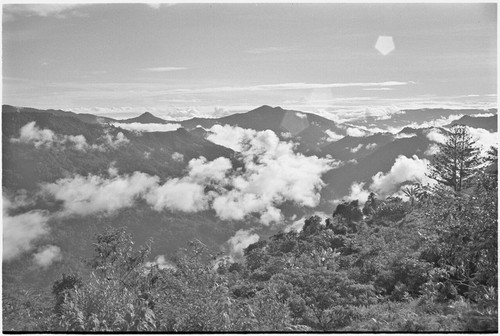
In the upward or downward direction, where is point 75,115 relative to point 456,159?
upward

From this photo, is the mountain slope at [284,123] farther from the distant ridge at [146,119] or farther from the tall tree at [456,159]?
the tall tree at [456,159]

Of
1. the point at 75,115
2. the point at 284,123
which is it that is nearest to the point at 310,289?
the point at 284,123

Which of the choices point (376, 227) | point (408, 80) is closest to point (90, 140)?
point (408, 80)

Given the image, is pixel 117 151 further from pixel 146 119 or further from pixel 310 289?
pixel 310 289

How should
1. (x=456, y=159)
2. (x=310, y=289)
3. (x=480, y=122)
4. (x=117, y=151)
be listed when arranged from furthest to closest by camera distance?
(x=456, y=159), (x=117, y=151), (x=480, y=122), (x=310, y=289)

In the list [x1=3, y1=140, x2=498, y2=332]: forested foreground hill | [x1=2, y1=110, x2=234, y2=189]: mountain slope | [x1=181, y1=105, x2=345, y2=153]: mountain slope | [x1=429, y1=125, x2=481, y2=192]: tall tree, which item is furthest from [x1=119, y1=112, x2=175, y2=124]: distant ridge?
[x1=429, y1=125, x2=481, y2=192]: tall tree

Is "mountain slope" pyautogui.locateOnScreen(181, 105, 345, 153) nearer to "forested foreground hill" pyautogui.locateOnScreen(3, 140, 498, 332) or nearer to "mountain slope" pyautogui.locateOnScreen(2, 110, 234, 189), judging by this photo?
"mountain slope" pyautogui.locateOnScreen(2, 110, 234, 189)

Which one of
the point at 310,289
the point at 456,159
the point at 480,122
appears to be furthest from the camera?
the point at 456,159
